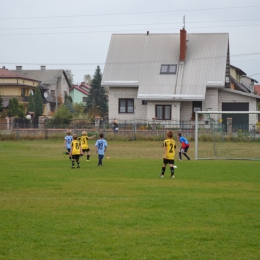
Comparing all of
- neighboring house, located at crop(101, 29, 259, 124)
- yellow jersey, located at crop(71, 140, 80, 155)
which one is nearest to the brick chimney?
neighboring house, located at crop(101, 29, 259, 124)

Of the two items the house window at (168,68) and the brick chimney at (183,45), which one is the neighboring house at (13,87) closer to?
the house window at (168,68)

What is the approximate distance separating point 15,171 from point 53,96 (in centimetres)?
7537

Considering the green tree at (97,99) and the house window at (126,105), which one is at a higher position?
the green tree at (97,99)

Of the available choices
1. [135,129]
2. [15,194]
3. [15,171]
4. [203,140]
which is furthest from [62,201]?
[135,129]

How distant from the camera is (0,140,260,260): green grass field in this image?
884 centimetres

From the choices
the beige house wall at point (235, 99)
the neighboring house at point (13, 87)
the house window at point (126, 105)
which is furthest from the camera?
the neighboring house at point (13, 87)

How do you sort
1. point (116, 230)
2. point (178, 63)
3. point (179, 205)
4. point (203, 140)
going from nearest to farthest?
point (116, 230)
point (179, 205)
point (203, 140)
point (178, 63)

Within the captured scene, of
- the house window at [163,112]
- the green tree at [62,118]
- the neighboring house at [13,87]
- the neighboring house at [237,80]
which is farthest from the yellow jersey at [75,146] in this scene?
the neighboring house at [13,87]

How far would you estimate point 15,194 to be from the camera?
600 inches

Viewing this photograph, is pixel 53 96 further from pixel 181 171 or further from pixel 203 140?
pixel 181 171

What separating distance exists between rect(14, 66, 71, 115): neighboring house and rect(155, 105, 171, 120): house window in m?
40.7

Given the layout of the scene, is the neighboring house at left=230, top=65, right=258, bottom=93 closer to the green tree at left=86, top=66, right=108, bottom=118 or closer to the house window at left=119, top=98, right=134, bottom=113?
the house window at left=119, top=98, right=134, bottom=113

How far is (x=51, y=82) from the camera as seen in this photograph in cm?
9744

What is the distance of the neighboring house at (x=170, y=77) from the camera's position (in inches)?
2131
